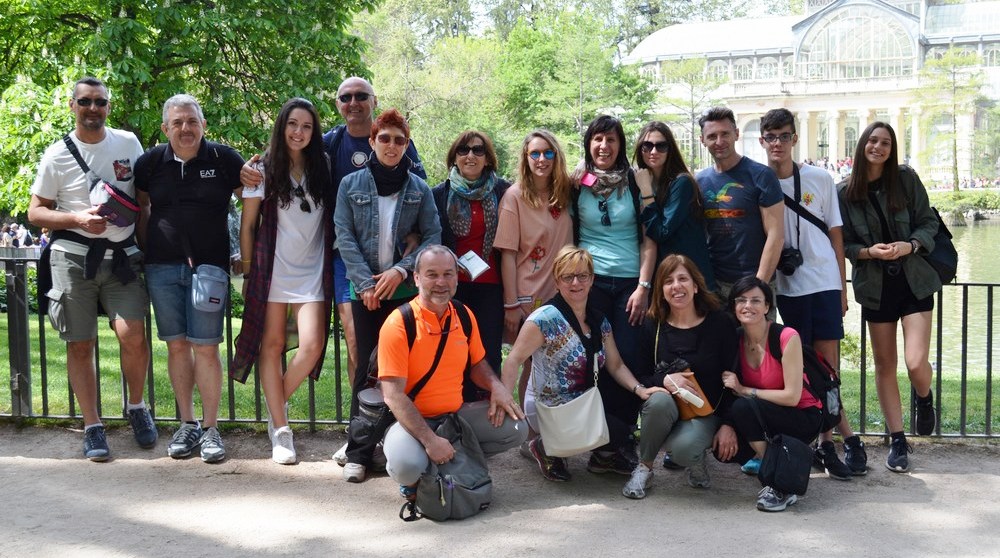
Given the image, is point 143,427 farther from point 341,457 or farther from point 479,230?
point 479,230

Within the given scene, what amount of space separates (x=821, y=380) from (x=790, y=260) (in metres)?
0.72

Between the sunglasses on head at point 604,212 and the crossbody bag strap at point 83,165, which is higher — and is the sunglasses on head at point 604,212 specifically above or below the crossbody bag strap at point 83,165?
below

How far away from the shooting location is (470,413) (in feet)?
16.2

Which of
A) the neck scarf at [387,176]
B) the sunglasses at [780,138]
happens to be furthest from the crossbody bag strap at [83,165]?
the sunglasses at [780,138]

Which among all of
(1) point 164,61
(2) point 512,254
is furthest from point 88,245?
(1) point 164,61

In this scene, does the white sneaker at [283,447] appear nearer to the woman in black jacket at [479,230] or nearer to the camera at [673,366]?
the woman in black jacket at [479,230]

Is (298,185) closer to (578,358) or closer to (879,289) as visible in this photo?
(578,358)

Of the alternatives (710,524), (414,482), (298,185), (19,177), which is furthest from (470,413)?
(19,177)

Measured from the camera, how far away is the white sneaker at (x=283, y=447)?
5.52 metres

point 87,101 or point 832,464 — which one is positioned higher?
point 87,101

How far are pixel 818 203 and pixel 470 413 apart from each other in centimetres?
231

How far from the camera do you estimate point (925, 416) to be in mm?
5816

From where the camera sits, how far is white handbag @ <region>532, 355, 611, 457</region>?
4.91 meters

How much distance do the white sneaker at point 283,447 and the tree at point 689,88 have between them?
50.8 meters
